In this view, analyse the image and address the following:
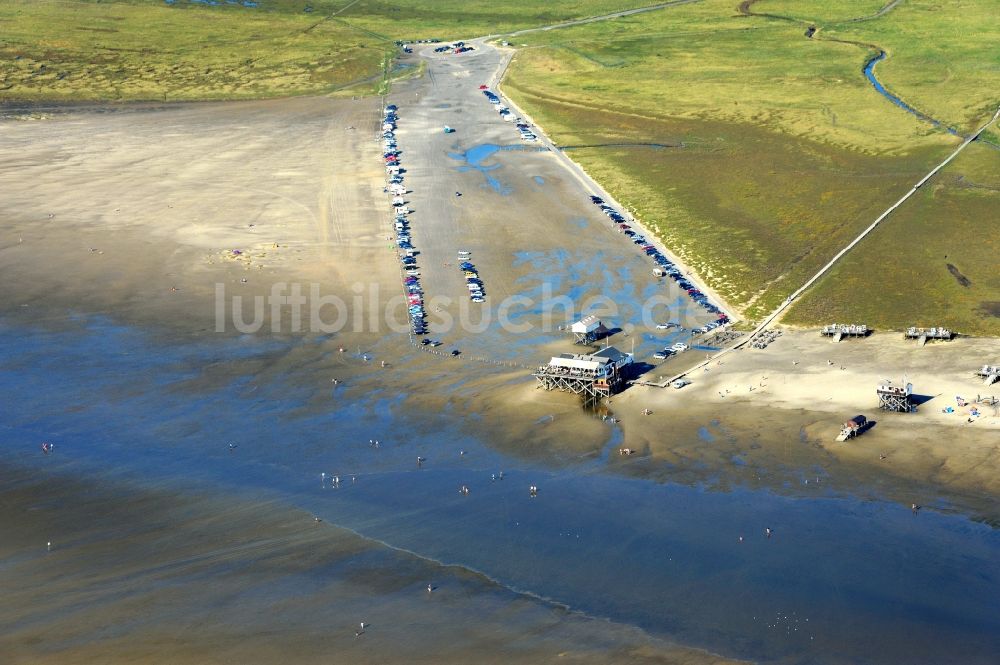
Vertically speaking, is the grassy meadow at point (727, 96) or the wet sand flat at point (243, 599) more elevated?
the grassy meadow at point (727, 96)

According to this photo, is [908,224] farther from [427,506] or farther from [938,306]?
[427,506]

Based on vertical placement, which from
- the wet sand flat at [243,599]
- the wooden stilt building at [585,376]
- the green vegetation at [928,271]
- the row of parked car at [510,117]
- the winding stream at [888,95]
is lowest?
the wet sand flat at [243,599]

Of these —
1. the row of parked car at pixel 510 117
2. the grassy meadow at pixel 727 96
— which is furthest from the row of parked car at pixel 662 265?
the row of parked car at pixel 510 117

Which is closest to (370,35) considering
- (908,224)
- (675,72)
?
(675,72)

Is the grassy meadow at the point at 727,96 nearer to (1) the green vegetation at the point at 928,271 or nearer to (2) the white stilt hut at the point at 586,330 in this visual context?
(1) the green vegetation at the point at 928,271

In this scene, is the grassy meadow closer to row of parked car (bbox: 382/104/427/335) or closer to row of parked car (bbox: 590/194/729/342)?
row of parked car (bbox: 590/194/729/342)

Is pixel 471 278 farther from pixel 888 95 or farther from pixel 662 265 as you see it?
pixel 888 95

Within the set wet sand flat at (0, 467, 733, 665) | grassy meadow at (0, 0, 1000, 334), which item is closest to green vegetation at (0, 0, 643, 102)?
grassy meadow at (0, 0, 1000, 334)

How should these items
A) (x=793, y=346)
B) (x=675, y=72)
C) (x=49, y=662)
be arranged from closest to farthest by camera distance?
1. (x=49, y=662)
2. (x=793, y=346)
3. (x=675, y=72)
